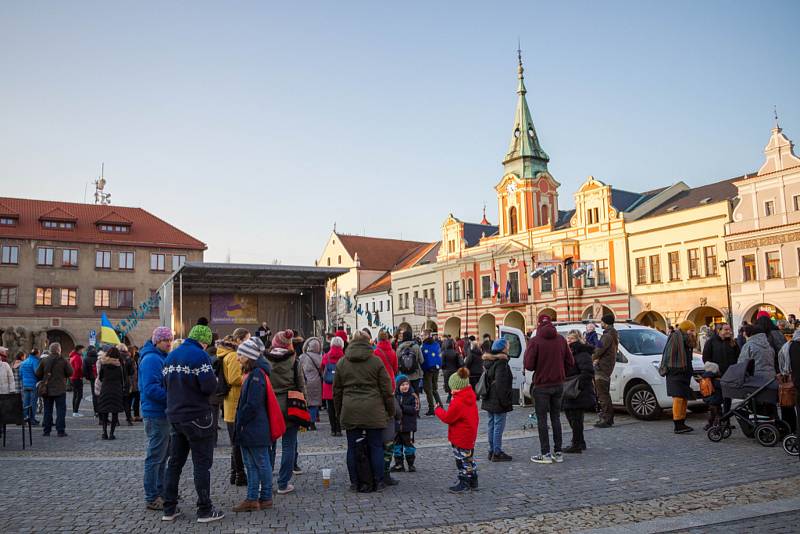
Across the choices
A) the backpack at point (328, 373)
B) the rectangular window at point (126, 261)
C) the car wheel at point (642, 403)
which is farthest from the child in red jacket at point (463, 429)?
the rectangular window at point (126, 261)

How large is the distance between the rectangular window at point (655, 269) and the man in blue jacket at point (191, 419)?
39687mm

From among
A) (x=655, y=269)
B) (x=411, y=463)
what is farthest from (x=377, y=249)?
(x=411, y=463)

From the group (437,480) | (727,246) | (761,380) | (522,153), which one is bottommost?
(437,480)

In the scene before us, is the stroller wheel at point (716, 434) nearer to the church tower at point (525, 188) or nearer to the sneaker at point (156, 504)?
the sneaker at point (156, 504)

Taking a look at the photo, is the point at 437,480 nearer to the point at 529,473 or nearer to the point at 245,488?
the point at 529,473

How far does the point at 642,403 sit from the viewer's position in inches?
533

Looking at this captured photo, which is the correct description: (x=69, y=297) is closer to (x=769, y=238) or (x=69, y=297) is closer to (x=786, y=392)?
(x=769, y=238)

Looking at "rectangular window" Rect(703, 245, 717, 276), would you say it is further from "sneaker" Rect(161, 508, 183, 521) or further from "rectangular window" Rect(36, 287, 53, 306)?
"rectangular window" Rect(36, 287, 53, 306)

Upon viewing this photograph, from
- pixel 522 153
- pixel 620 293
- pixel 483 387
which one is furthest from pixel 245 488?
pixel 522 153

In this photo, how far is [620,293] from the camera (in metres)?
44.6

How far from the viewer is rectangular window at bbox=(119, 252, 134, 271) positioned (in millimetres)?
54344

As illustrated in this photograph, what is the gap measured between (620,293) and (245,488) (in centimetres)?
3994

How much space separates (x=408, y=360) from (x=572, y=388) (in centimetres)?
408

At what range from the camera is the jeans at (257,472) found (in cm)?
708
